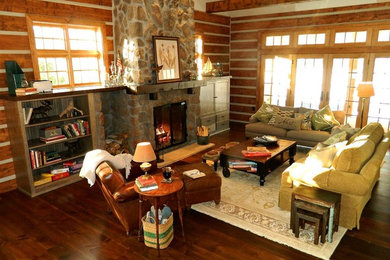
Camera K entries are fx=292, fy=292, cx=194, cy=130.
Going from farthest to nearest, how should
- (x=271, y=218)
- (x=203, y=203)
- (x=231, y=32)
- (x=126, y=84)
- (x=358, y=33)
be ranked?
1. (x=231, y=32)
2. (x=358, y=33)
3. (x=126, y=84)
4. (x=203, y=203)
5. (x=271, y=218)

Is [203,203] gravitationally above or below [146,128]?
below

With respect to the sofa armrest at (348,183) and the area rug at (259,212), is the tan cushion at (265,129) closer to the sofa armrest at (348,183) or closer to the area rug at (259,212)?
the area rug at (259,212)

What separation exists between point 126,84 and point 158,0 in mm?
1794

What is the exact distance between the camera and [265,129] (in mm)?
6863

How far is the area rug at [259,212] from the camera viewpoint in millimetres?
3344

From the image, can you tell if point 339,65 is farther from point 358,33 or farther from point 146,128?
point 146,128

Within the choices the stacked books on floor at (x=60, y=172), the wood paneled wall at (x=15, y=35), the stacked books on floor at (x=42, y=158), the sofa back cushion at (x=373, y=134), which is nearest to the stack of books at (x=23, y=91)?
the wood paneled wall at (x=15, y=35)

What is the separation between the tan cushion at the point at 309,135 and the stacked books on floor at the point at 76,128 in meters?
4.25

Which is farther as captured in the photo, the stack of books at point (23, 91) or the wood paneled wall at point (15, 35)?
the wood paneled wall at point (15, 35)

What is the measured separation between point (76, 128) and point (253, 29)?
5943mm

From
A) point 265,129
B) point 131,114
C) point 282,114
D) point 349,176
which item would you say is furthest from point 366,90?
point 131,114

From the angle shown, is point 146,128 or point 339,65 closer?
point 146,128

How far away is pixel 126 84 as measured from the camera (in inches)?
224

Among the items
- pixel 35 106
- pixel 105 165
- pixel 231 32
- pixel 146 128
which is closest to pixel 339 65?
pixel 231 32
